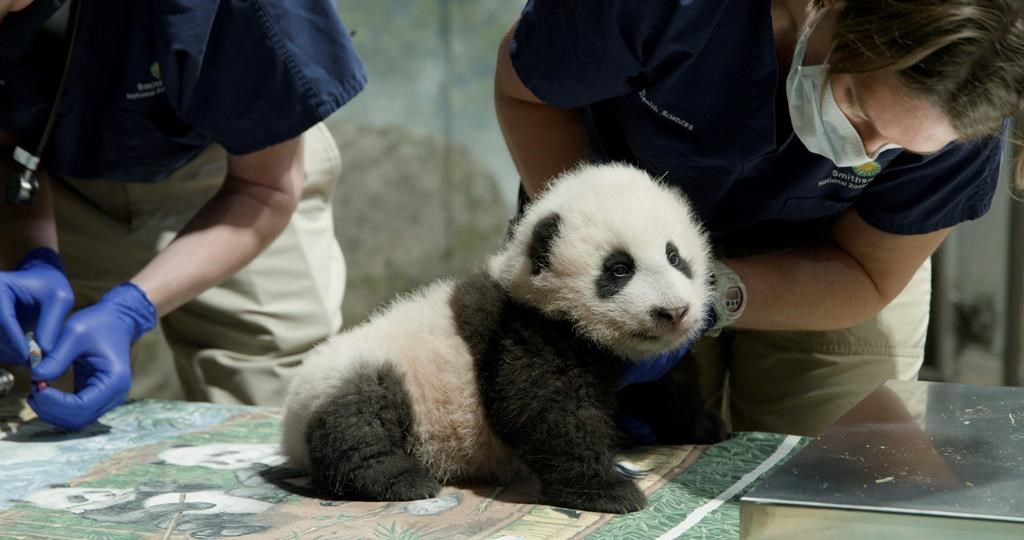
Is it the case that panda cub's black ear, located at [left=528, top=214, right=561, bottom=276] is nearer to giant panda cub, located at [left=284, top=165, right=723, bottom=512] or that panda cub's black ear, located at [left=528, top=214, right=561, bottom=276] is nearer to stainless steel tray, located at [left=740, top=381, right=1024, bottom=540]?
giant panda cub, located at [left=284, top=165, right=723, bottom=512]

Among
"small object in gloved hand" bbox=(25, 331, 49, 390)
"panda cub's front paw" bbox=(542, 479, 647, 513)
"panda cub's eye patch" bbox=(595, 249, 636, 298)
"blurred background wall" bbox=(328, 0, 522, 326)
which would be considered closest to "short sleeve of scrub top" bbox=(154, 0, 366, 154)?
"small object in gloved hand" bbox=(25, 331, 49, 390)

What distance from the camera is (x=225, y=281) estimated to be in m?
2.14

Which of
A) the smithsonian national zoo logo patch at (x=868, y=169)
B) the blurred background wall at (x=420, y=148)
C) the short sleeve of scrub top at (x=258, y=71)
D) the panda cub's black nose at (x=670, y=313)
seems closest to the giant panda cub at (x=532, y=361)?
the panda cub's black nose at (x=670, y=313)

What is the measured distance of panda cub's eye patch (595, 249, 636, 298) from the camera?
1253 millimetres

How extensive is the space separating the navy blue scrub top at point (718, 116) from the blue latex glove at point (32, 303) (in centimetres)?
82

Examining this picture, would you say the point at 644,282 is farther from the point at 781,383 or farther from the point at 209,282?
the point at 209,282

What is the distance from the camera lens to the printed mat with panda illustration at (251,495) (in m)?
1.20

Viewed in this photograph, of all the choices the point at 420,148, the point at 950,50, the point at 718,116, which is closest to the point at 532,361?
the point at 718,116

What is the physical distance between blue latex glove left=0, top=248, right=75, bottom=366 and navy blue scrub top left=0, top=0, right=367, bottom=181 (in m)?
0.22

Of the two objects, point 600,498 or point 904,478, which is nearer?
point 904,478

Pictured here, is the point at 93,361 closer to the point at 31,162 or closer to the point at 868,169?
the point at 31,162

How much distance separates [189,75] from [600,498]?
951mm

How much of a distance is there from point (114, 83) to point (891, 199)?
4.16 feet

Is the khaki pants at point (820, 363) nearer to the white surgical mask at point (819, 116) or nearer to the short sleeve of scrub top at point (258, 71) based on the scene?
the white surgical mask at point (819, 116)
